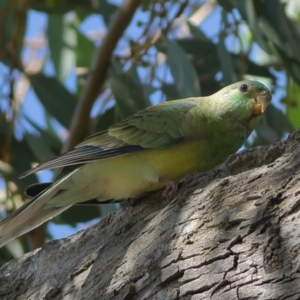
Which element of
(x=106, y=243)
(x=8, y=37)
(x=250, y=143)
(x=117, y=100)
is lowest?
(x=250, y=143)

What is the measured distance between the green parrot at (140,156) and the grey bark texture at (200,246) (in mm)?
282

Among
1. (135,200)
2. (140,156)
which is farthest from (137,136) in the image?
(135,200)

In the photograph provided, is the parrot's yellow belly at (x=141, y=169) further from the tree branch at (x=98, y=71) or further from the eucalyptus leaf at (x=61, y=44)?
the eucalyptus leaf at (x=61, y=44)

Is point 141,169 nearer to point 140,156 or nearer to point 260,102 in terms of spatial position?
point 140,156

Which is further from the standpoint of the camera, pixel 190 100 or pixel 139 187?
pixel 190 100

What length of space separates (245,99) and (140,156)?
2.33ft

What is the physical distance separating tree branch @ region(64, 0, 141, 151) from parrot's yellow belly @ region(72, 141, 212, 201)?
106 cm

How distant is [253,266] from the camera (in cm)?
199

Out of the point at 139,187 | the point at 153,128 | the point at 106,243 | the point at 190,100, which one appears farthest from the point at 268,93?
the point at 106,243

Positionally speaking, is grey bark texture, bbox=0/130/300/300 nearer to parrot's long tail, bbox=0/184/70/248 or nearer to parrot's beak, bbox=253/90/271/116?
parrot's long tail, bbox=0/184/70/248

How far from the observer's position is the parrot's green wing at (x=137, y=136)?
317 cm

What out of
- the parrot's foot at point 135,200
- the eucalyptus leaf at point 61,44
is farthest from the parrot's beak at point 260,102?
the eucalyptus leaf at point 61,44

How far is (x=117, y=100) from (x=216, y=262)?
209 centimetres

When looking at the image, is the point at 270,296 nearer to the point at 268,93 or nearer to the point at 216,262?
the point at 216,262
